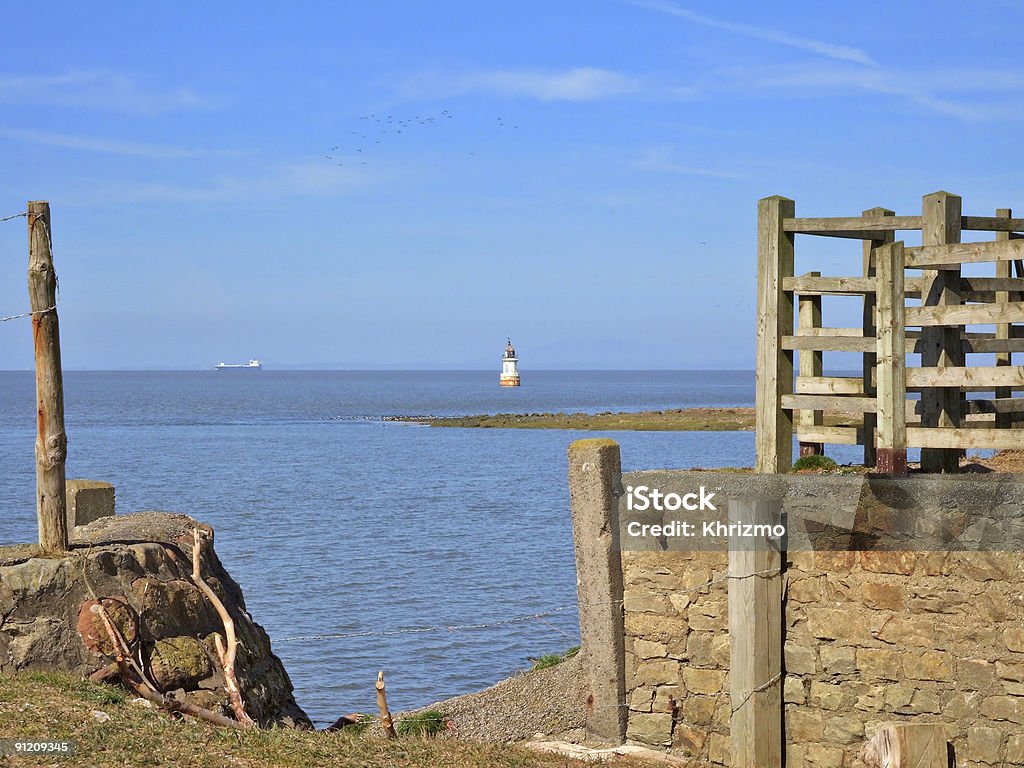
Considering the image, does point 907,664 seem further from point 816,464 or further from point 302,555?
point 302,555

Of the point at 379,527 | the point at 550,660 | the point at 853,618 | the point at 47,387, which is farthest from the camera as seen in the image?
the point at 379,527

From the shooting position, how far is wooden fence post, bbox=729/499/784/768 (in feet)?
27.7

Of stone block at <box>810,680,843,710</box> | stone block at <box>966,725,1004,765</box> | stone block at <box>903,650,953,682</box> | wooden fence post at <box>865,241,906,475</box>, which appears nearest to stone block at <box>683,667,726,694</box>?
stone block at <box>810,680,843,710</box>

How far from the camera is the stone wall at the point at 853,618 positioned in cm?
791

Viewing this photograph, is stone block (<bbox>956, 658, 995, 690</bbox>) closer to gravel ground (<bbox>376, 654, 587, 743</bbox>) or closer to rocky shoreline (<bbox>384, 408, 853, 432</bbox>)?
gravel ground (<bbox>376, 654, 587, 743</bbox>)

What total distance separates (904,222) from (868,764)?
4.05 metres

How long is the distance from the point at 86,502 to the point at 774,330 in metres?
7.42

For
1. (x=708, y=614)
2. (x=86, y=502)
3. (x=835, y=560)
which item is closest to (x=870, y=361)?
(x=835, y=560)

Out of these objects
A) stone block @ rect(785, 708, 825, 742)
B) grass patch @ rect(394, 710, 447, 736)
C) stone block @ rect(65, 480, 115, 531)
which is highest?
stone block @ rect(65, 480, 115, 531)

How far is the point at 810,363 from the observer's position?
1035cm

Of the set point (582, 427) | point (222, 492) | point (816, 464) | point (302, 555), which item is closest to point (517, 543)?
point (302, 555)

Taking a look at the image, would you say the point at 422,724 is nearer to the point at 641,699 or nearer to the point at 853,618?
the point at 641,699

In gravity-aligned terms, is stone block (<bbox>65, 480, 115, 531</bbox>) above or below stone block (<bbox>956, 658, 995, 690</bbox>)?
above

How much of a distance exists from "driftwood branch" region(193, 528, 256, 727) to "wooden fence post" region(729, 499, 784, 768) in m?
3.80
